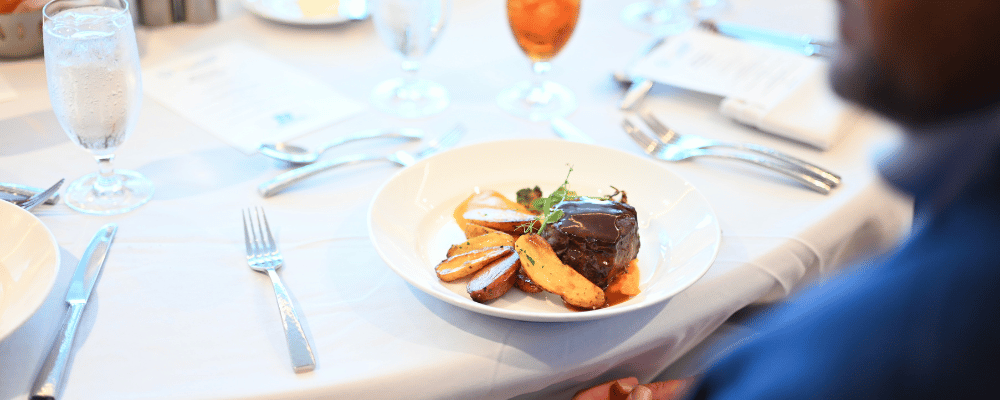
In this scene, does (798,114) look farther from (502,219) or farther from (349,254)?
(349,254)

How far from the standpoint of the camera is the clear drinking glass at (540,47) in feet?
4.42

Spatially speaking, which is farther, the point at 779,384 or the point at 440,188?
the point at 440,188

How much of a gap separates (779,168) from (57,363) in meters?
1.13

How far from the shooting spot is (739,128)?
1419 mm

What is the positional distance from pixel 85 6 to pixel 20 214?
0.36 m

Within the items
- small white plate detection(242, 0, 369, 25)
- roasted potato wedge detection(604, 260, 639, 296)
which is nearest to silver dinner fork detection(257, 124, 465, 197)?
roasted potato wedge detection(604, 260, 639, 296)

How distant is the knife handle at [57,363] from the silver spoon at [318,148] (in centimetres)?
45

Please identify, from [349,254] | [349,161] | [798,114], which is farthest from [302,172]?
[798,114]

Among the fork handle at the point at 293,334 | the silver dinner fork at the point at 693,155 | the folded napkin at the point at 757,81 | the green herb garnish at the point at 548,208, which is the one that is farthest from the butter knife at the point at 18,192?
the folded napkin at the point at 757,81

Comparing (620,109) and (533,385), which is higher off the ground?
(620,109)

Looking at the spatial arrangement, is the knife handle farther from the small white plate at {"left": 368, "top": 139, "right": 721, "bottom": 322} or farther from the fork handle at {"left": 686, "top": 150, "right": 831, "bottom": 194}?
the fork handle at {"left": 686, "top": 150, "right": 831, "bottom": 194}

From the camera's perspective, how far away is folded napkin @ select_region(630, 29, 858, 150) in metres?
1.36

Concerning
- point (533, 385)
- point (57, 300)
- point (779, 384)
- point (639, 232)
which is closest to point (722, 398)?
point (779, 384)

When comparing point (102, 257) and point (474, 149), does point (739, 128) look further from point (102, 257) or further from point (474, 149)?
point (102, 257)
